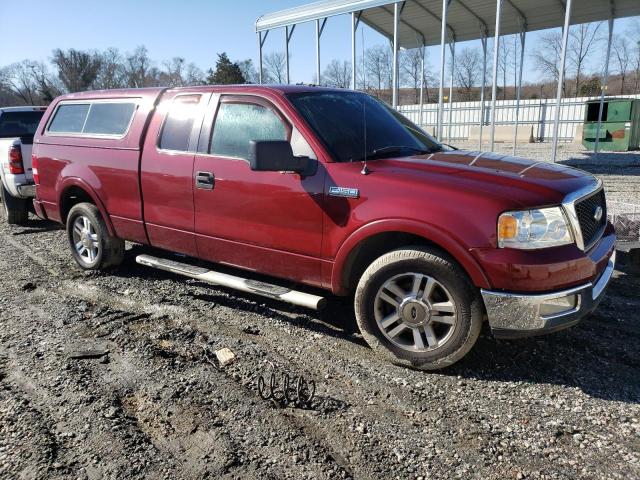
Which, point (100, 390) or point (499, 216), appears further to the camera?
point (100, 390)

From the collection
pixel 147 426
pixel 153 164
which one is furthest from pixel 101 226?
pixel 147 426

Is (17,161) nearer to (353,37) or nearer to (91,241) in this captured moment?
(91,241)

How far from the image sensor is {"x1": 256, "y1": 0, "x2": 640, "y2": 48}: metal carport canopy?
13898 mm

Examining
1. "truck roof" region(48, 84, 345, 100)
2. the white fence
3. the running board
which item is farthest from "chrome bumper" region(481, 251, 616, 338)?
the white fence

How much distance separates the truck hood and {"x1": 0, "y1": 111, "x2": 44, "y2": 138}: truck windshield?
828 cm

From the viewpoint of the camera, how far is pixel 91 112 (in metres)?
5.50

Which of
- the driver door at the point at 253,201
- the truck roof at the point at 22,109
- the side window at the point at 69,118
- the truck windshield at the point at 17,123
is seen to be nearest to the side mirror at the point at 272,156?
the driver door at the point at 253,201

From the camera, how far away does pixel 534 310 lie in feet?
9.66

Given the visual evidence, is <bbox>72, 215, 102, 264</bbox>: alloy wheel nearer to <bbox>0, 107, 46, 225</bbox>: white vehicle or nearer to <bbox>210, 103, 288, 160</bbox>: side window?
<bbox>210, 103, 288, 160</bbox>: side window

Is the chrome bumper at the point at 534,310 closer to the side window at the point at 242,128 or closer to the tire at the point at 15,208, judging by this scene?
the side window at the point at 242,128

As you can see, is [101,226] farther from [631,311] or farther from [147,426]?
[631,311]

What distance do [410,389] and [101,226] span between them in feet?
12.7

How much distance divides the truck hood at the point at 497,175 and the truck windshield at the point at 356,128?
22cm

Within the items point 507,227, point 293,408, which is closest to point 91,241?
point 293,408
